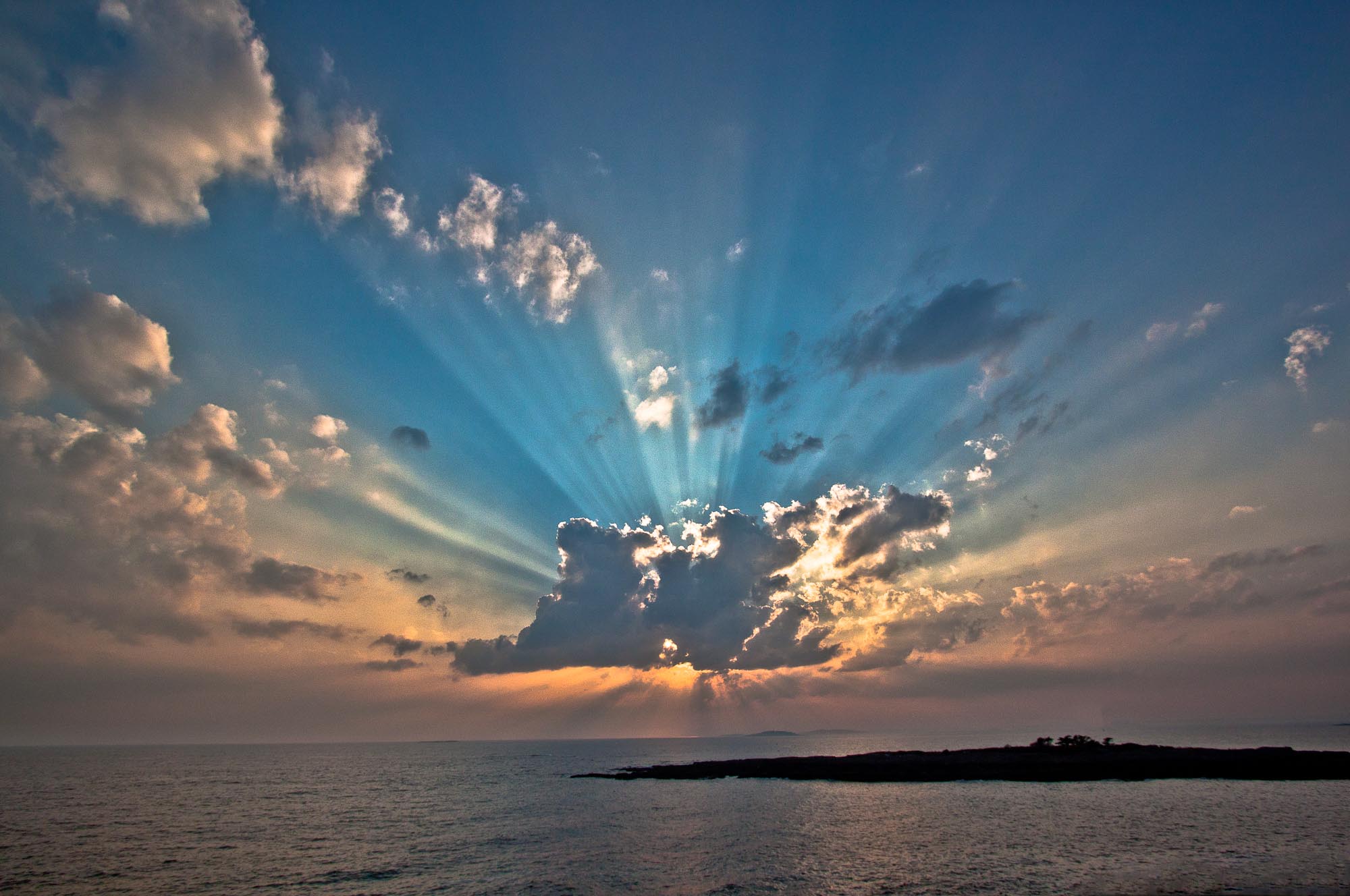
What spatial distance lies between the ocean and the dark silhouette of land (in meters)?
8.27

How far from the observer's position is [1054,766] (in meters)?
101

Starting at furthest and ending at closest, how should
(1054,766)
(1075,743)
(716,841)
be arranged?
(1075,743) → (1054,766) → (716,841)

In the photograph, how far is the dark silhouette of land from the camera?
92.0 m

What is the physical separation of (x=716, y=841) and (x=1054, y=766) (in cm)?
7288

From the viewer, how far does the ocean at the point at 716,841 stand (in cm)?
4313

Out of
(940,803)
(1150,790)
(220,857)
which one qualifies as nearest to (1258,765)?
(1150,790)

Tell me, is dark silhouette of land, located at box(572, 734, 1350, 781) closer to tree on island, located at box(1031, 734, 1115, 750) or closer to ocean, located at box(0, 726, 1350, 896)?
tree on island, located at box(1031, 734, 1115, 750)

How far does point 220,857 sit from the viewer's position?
184ft

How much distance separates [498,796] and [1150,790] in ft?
304

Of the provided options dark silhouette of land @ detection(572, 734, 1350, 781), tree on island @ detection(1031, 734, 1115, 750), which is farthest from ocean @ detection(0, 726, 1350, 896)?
tree on island @ detection(1031, 734, 1115, 750)

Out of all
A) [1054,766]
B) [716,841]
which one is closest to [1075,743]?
[1054,766]

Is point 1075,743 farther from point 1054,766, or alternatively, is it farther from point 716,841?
point 716,841

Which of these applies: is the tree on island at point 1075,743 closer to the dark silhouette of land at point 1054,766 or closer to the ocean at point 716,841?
the dark silhouette of land at point 1054,766

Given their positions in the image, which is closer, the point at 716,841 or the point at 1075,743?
the point at 716,841
